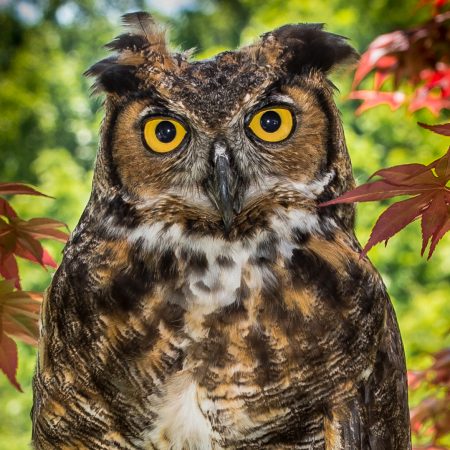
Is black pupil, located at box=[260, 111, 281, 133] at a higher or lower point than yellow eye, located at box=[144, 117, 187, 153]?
higher

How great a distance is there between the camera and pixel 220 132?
1.12m

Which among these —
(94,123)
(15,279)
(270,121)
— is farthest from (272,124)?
(94,123)

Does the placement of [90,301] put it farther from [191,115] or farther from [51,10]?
[51,10]

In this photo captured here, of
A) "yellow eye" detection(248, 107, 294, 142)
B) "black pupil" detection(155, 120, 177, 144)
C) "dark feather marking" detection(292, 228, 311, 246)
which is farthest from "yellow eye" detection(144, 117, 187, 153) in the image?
"dark feather marking" detection(292, 228, 311, 246)

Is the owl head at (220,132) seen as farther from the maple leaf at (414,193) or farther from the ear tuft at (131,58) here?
the maple leaf at (414,193)

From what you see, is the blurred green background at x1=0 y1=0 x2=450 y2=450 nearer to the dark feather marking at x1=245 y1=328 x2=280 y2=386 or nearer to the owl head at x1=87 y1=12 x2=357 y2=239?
the owl head at x1=87 y1=12 x2=357 y2=239

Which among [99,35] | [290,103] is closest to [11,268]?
[290,103]

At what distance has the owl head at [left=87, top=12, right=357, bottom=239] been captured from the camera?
1122mm

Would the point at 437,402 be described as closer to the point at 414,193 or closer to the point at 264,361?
the point at 264,361

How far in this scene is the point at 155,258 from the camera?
1.20 metres

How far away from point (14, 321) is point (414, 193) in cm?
70

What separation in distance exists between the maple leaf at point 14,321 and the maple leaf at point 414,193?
0.57 m

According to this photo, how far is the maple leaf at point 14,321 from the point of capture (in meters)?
1.21

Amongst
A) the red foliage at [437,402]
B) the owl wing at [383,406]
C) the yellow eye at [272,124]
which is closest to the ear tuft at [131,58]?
the yellow eye at [272,124]
